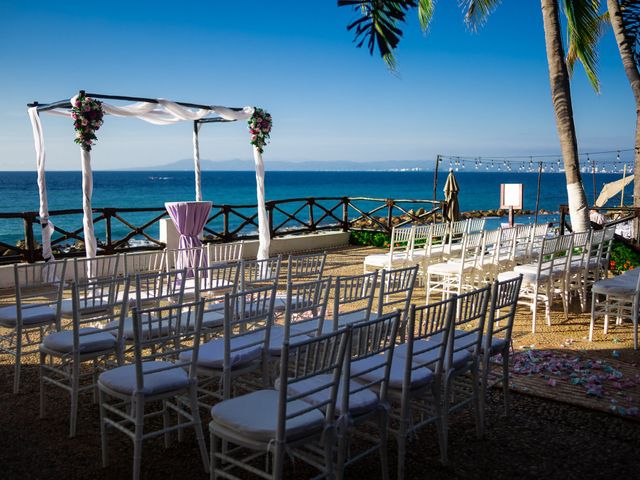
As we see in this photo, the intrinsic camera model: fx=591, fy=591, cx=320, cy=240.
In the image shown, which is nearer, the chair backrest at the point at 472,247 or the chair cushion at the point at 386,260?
the chair backrest at the point at 472,247

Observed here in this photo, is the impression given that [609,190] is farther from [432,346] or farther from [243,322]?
[243,322]

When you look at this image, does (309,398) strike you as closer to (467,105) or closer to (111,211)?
(111,211)

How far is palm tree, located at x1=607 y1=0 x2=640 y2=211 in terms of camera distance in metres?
9.75

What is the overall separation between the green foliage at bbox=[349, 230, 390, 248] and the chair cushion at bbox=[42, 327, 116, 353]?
29.5ft

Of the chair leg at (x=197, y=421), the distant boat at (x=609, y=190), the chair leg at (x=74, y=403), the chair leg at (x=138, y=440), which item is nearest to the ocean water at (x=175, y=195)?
the distant boat at (x=609, y=190)

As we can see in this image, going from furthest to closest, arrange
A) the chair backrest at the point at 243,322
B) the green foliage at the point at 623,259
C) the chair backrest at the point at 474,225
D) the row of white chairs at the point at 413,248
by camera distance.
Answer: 1. the chair backrest at the point at 474,225
2. the green foliage at the point at 623,259
3. the row of white chairs at the point at 413,248
4. the chair backrest at the point at 243,322

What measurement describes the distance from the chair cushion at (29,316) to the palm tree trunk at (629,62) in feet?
29.9

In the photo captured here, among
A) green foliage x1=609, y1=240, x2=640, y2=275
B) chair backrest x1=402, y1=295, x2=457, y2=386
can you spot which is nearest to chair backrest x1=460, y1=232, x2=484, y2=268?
green foliage x1=609, y1=240, x2=640, y2=275

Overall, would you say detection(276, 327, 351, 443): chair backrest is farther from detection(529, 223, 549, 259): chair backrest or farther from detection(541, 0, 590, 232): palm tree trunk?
detection(541, 0, 590, 232): palm tree trunk

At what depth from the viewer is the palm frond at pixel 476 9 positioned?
9.61 m

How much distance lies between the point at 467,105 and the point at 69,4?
35.4 metres

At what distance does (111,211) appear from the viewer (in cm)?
967

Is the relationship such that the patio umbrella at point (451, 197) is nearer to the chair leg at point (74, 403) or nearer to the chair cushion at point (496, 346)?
the chair cushion at point (496, 346)

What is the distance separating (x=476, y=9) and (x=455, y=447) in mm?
8524
